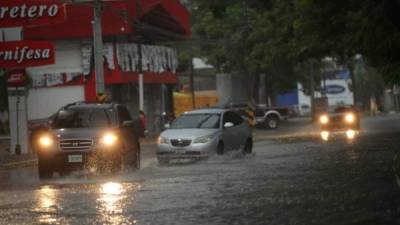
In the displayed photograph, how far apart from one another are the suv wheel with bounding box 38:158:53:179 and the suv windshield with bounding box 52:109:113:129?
1.03 meters

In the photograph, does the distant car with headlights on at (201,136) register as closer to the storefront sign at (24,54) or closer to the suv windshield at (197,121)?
the suv windshield at (197,121)

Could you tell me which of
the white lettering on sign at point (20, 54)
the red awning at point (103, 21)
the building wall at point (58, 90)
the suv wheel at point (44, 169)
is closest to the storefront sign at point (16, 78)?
the white lettering on sign at point (20, 54)

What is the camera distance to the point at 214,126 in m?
24.9

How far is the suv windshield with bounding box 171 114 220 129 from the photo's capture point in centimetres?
2494

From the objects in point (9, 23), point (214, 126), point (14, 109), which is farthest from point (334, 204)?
point (14, 109)

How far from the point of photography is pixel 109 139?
2120 centimetres

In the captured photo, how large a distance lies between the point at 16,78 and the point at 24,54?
3.46 feet

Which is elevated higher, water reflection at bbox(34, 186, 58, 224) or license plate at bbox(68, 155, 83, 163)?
license plate at bbox(68, 155, 83, 163)

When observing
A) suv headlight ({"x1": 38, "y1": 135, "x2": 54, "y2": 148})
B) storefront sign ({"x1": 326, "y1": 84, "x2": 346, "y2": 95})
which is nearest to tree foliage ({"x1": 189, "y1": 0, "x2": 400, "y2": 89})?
suv headlight ({"x1": 38, "y1": 135, "x2": 54, "y2": 148})

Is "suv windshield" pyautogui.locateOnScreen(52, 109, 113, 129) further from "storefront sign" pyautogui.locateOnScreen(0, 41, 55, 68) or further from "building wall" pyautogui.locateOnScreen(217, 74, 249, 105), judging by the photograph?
"building wall" pyautogui.locateOnScreen(217, 74, 249, 105)

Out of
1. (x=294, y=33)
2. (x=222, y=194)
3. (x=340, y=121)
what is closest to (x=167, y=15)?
(x=294, y=33)

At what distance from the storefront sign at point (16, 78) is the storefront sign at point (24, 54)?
17.5 inches

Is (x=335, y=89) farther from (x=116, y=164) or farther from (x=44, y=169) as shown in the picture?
(x=44, y=169)

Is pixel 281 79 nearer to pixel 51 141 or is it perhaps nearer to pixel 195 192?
pixel 51 141
